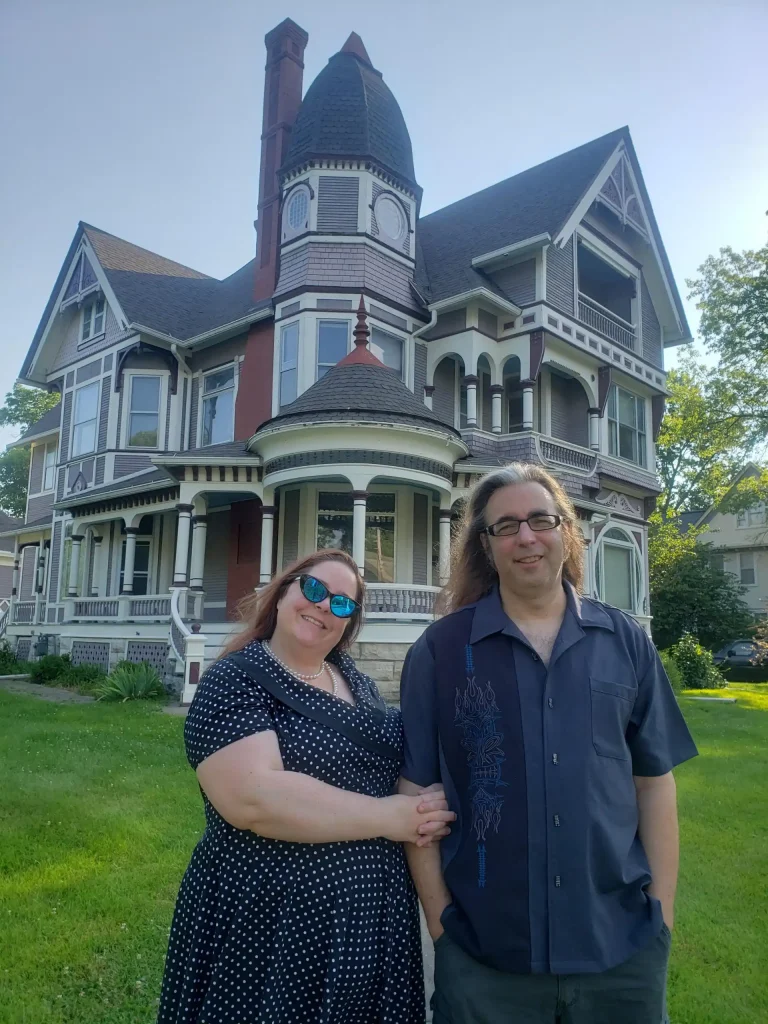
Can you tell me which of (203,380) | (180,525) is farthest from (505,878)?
(203,380)

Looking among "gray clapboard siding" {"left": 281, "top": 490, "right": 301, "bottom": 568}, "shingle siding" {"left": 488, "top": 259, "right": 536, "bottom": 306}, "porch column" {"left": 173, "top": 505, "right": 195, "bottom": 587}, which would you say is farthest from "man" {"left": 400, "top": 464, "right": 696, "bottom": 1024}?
"shingle siding" {"left": 488, "top": 259, "right": 536, "bottom": 306}

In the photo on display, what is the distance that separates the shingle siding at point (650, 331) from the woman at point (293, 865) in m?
20.8

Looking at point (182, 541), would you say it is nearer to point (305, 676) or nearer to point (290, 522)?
point (290, 522)

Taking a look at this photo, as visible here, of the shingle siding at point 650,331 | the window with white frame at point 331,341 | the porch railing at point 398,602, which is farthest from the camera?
the shingle siding at point 650,331

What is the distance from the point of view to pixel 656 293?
71.7ft

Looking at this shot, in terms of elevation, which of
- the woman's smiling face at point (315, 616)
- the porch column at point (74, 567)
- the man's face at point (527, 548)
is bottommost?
the woman's smiling face at point (315, 616)

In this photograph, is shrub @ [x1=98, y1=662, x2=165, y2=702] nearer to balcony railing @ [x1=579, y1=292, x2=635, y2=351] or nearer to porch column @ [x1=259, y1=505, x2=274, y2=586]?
porch column @ [x1=259, y1=505, x2=274, y2=586]

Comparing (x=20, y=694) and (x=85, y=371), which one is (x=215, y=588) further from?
(x=85, y=371)

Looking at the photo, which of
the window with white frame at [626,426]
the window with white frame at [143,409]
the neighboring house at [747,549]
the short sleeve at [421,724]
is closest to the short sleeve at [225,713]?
the short sleeve at [421,724]

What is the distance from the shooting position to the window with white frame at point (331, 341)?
16.4m

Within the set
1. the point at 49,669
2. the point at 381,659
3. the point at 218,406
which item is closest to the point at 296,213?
the point at 218,406

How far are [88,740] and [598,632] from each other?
858 centimetres

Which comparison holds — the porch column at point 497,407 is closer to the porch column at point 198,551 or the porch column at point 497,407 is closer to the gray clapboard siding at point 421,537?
the gray clapboard siding at point 421,537

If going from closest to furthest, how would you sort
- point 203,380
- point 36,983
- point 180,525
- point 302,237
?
point 36,983, point 180,525, point 302,237, point 203,380
